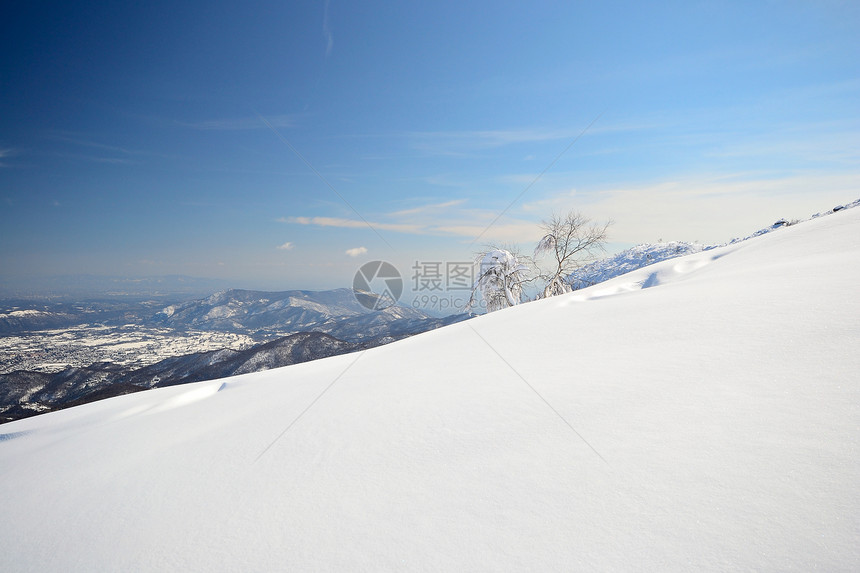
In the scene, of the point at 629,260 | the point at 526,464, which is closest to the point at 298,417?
the point at 526,464

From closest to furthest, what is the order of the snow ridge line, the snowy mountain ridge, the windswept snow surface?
the windswept snow surface → the snow ridge line → the snowy mountain ridge

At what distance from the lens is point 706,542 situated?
114 cm

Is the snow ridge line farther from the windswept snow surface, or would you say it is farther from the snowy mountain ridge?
the snowy mountain ridge

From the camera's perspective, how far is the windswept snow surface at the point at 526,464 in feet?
3.99

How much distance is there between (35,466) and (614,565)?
4.18 m

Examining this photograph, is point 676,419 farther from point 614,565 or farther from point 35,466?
point 35,466

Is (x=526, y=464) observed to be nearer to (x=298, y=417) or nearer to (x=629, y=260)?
(x=298, y=417)

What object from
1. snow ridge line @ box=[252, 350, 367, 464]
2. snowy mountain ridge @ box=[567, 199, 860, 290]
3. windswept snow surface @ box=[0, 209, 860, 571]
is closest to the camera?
windswept snow surface @ box=[0, 209, 860, 571]

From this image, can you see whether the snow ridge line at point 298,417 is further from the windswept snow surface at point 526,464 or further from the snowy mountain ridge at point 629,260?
the snowy mountain ridge at point 629,260

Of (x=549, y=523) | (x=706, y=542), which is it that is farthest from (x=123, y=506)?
(x=706, y=542)

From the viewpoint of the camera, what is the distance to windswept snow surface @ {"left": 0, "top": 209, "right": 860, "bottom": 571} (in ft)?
3.99

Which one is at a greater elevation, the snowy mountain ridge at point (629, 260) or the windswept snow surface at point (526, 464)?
the snowy mountain ridge at point (629, 260)

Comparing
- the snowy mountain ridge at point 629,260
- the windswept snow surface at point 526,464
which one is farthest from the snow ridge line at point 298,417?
the snowy mountain ridge at point 629,260

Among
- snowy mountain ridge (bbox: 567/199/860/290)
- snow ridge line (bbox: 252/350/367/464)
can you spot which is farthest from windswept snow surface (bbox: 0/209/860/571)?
snowy mountain ridge (bbox: 567/199/860/290)
